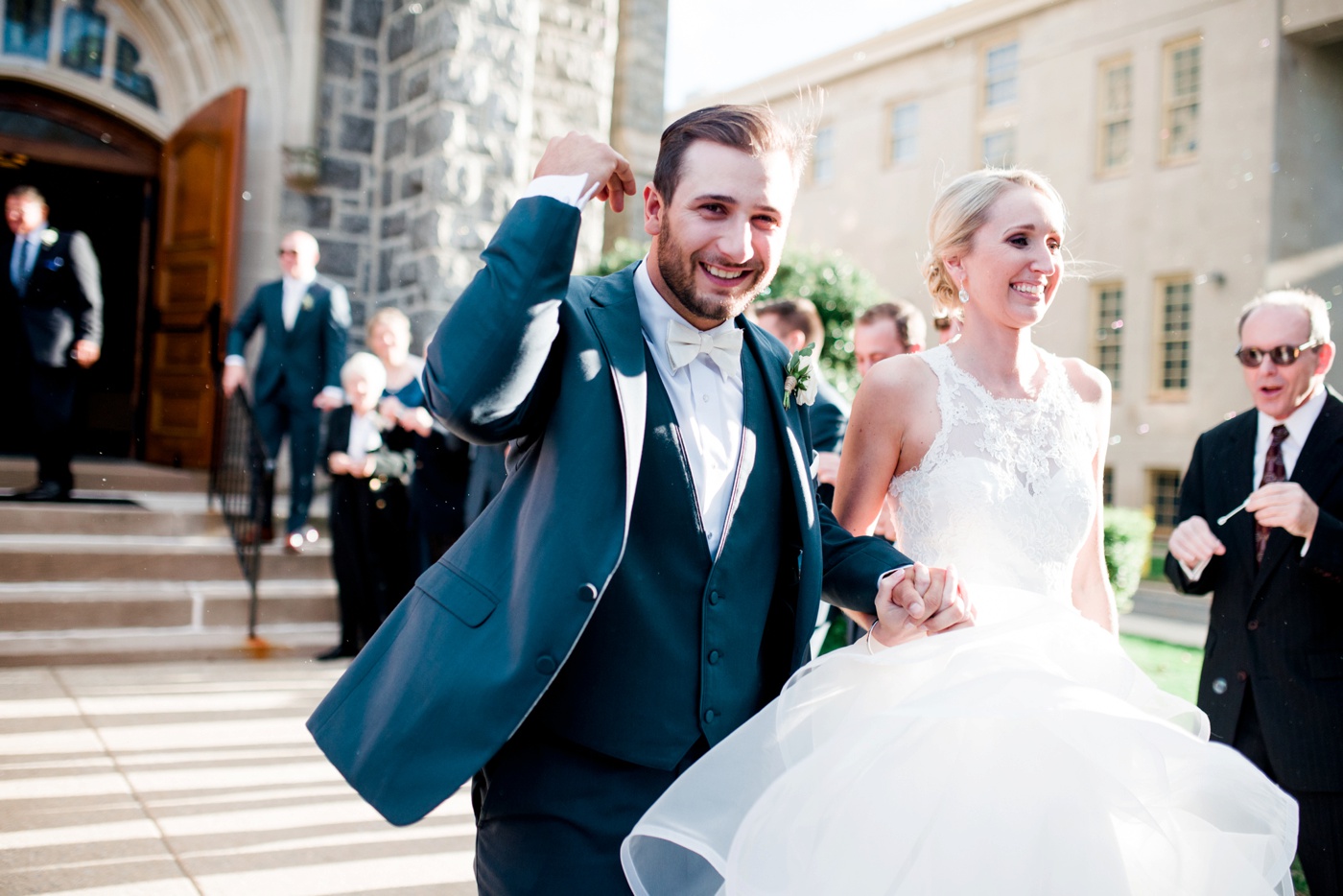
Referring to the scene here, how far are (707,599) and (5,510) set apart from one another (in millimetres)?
7060

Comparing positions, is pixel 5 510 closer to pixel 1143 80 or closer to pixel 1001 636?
pixel 1001 636

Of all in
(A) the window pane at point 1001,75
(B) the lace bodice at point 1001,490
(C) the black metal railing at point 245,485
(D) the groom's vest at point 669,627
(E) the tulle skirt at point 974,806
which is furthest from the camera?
(A) the window pane at point 1001,75

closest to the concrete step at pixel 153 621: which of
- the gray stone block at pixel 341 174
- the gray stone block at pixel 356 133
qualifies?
the gray stone block at pixel 341 174

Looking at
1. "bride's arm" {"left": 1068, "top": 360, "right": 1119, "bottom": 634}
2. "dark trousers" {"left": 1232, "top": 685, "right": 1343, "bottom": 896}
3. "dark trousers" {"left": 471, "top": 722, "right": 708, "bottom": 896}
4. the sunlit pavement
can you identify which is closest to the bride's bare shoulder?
"bride's arm" {"left": 1068, "top": 360, "right": 1119, "bottom": 634}

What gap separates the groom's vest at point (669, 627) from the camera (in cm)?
197

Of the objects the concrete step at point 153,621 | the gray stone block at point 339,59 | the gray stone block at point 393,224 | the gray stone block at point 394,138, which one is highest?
the gray stone block at point 339,59

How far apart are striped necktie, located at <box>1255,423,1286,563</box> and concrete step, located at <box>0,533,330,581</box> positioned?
6.30m

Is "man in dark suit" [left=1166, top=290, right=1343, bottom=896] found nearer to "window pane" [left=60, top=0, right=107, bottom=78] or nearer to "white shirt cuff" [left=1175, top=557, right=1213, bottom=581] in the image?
"white shirt cuff" [left=1175, top=557, right=1213, bottom=581]

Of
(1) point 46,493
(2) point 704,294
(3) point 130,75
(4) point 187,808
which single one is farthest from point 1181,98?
(2) point 704,294

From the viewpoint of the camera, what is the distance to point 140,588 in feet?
23.1

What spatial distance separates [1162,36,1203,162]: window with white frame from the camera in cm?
1776

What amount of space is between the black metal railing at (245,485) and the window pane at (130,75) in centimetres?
323

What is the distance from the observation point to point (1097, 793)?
187 cm

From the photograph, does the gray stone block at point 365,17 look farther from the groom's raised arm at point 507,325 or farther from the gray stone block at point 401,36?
the groom's raised arm at point 507,325
